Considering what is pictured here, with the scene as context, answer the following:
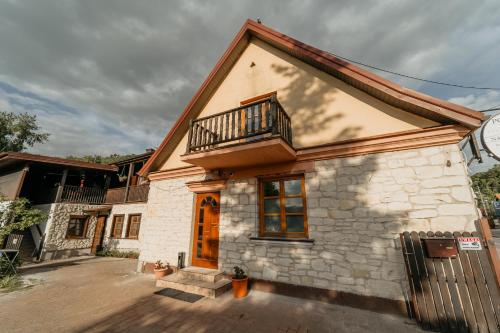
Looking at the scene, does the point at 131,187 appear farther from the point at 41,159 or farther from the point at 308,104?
the point at 308,104

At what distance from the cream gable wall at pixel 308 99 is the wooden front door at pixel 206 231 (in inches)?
70.0

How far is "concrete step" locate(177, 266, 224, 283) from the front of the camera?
212 inches

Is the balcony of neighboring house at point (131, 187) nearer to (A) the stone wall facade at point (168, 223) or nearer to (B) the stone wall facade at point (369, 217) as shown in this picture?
(A) the stone wall facade at point (168, 223)

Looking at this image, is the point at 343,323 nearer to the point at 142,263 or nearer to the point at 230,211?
the point at 230,211

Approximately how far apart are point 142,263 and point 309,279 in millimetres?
5918

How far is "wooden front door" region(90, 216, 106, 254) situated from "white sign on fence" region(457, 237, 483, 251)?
1715 centimetres

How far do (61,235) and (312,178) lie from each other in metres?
15.3

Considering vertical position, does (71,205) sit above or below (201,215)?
above

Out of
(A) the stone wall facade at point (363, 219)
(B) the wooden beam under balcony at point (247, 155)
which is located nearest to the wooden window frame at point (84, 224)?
(B) the wooden beam under balcony at point (247, 155)

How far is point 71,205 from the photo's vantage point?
1305cm

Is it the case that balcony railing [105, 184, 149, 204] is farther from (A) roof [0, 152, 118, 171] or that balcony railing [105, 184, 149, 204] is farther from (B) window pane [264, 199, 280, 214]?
(B) window pane [264, 199, 280, 214]

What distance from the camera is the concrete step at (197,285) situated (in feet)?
15.9

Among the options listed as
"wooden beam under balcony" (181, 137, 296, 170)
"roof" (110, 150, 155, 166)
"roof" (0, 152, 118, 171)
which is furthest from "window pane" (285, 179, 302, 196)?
"roof" (0, 152, 118, 171)

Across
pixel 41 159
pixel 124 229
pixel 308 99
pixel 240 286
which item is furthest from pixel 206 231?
pixel 41 159
